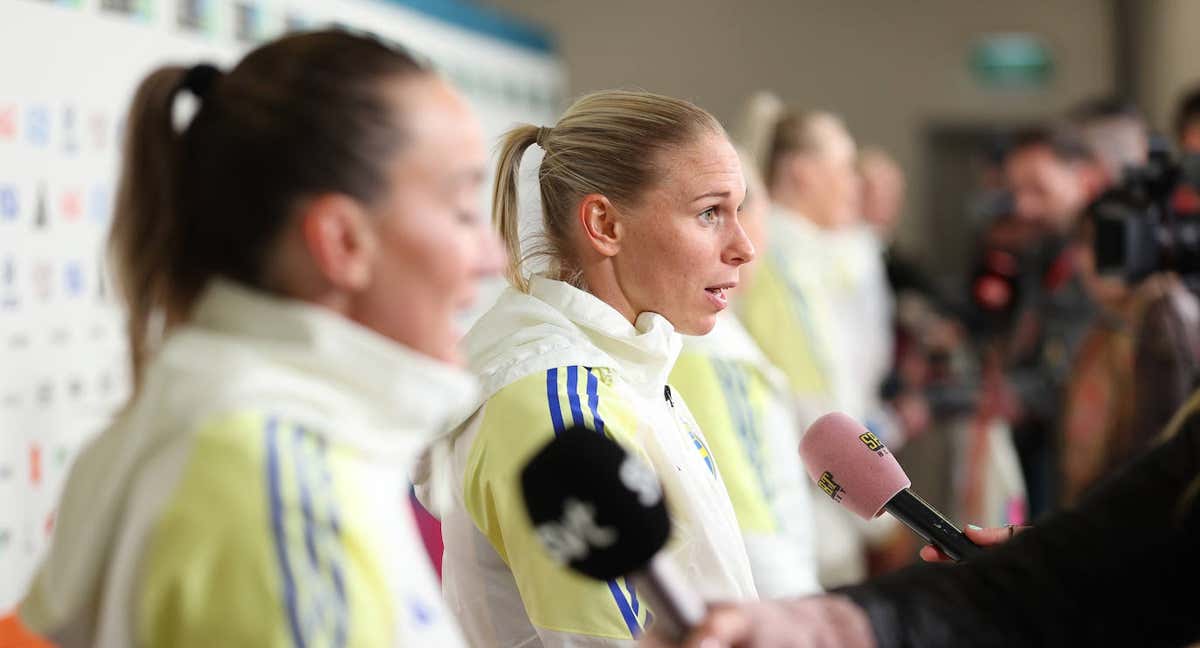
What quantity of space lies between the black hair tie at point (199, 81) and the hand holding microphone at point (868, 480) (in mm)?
899

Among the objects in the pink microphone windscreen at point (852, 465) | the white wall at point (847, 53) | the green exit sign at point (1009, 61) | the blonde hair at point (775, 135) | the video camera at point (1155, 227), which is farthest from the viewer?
the green exit sign at point (1009, 61)

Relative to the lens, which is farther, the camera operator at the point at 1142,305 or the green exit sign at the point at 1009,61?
the green exit sign at the point at 1009,61

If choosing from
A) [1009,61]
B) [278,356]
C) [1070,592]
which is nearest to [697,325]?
[1070,592]

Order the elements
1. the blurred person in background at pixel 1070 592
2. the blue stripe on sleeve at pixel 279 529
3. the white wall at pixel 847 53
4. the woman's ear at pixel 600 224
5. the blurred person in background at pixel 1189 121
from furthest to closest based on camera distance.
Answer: the white wall at pixel 847 53
the blurred person in background at pixel 1189 121
the woman's ear at pixel 600 224
the blurred person in background at pixel 1070 592
the blue stripe on sleeve at pixel 279 529

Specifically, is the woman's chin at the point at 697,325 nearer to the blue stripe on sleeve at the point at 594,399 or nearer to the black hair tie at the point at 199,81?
the blue stripe on sleeve at the point at 594,399

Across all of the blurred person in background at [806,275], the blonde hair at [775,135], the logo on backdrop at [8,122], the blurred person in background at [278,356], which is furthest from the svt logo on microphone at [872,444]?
the blonde hair at [775,135]

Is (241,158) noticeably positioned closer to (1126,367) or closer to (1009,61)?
(1126,367)

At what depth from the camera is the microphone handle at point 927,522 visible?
165cm

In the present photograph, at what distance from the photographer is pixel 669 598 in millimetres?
1136

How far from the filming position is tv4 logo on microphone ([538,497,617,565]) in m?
1.10

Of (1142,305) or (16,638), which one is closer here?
(16,638)

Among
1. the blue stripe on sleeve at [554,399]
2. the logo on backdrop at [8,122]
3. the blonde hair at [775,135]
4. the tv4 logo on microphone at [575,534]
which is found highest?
the tv4 logo on microphone at [575,534]

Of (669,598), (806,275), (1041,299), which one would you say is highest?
(669,598)

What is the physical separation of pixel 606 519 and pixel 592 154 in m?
0.77
